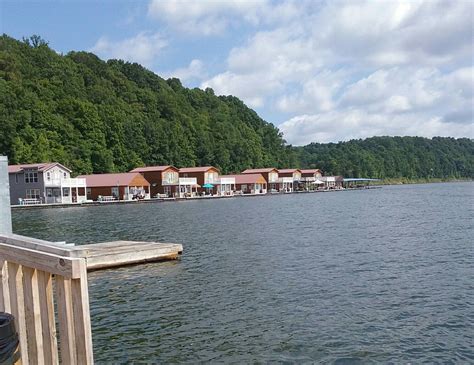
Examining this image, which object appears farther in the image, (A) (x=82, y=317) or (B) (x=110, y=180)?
(B) (x=110, y=180)

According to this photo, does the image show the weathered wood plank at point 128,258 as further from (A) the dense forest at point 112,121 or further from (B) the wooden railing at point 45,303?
(A) the dense forest at point 112,121

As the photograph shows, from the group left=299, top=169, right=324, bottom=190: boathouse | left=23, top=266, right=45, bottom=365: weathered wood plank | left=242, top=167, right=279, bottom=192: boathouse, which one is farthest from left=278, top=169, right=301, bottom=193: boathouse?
left=23, top=266, right=45, bottom=365: weathered wood plank

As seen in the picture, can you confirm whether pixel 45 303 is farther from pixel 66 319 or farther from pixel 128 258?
pixel 128 258

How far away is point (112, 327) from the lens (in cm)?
1126

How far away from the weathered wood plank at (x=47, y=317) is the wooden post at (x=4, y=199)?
1.07 metres

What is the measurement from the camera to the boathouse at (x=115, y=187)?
8438 centimetres

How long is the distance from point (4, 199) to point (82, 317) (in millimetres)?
1859

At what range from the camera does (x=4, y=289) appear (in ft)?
15.7

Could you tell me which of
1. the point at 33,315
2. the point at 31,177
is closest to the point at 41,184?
the point at 31,177

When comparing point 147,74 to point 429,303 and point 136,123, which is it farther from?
point 429,303

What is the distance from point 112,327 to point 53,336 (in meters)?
7.28

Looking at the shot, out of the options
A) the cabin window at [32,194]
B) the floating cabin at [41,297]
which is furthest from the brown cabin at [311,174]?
the floating cabin at [41,297]

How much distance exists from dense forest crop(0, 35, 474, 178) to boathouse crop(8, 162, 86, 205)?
14.6m

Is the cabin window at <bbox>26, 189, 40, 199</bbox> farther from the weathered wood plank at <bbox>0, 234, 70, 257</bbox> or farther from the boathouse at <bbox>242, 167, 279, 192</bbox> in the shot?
the weathered wood plank at <bbox>0, 234, 70, 257</bbox>
